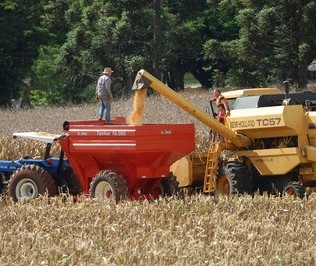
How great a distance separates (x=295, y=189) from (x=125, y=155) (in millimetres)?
2607

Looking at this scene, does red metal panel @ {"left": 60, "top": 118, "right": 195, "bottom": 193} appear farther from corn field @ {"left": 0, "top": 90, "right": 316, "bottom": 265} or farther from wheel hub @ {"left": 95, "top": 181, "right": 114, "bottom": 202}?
corn field @ {"left": 0, "top": 90, "right": 316, "bottom": 265}

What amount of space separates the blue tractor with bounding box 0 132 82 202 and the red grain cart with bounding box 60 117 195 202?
460mm

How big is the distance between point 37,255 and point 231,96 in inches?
336

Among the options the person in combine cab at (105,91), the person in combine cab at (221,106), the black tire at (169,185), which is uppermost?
the person in combine cab at (105,91)

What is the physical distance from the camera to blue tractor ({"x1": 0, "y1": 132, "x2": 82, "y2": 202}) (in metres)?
17.1

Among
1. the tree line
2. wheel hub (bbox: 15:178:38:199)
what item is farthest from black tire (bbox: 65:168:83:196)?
the tree line

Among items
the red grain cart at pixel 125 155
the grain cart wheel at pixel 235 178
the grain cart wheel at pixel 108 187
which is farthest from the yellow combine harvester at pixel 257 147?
the grain cart wheel at pixel 108 187

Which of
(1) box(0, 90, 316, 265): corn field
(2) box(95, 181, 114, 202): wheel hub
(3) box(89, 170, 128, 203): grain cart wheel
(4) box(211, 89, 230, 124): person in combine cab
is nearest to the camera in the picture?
(1) box(0, 90, 316, 265): corn field

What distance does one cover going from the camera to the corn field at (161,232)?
10430mm

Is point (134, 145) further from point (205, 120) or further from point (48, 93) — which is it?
point (48, 93)

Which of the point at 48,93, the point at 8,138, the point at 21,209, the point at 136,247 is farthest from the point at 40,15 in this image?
the point at 136,247

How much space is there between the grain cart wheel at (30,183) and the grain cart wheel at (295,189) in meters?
3.63

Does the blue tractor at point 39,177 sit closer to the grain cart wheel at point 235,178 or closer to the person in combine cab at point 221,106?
the grain cart wheel at point 235,178

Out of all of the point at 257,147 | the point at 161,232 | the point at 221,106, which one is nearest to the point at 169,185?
the point at 257,147
